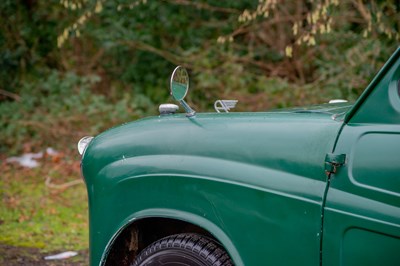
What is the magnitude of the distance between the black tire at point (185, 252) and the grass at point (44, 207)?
2781 millimetres

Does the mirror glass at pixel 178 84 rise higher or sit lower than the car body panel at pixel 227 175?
higher

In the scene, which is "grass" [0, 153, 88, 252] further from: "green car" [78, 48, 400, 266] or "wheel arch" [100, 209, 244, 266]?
"green car" [78, 48, 400, 266]

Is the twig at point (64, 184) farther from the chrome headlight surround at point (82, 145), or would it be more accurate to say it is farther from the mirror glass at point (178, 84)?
the mirror glass at point (178, 84)

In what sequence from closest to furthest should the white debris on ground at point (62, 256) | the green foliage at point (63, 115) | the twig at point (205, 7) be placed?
1. the white debris on ground at point (62, 256)
2. the green foliage at point (63, 115)
3. the twig at point (205, 7)

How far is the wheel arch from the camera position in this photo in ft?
9.04

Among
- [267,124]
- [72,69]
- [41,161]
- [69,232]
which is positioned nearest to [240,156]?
[267,124]

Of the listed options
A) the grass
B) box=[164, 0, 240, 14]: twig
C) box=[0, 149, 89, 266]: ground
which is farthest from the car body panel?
box=[164, 0, 240, 14]: twig

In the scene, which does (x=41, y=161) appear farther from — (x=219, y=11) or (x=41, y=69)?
(x=219, y=11)

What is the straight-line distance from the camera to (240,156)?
9.00 ft

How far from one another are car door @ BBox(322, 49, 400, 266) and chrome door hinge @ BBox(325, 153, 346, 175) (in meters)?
0.01

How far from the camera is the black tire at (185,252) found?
2.79 meters

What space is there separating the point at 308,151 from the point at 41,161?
6.88m

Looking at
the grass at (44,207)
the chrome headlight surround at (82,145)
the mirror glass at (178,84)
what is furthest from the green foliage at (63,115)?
the mirror glass at (178,84)

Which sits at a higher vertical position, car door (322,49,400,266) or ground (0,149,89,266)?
car door (322,49,400,266)
